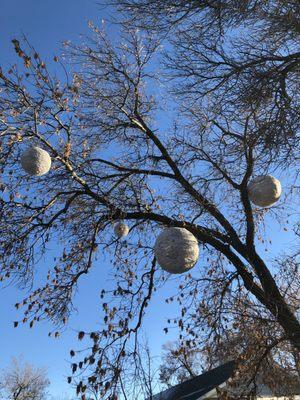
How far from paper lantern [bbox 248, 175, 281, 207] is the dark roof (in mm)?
8204

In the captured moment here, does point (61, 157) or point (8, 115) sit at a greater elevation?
point (8, 115)

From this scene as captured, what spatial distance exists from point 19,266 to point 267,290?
182 inches

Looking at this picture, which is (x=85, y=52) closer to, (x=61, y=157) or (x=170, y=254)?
(x=61, y=157)

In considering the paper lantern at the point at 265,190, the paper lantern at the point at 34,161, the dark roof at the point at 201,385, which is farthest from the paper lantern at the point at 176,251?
the dark roof at the point at 201,385

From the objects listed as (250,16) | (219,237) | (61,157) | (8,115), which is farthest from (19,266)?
(250,16)

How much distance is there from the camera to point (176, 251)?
171 inches

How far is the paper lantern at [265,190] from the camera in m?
6.26

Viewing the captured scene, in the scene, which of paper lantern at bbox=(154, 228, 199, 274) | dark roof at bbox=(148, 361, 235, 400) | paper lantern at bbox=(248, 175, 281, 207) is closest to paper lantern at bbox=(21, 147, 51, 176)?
paper lantern at bbox=(154, 228, 199, 274)

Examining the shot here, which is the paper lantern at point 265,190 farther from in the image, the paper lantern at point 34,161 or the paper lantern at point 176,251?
the paper lantern at point 34,161

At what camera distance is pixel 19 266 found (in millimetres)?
8586

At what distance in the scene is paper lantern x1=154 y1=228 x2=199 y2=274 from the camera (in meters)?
4.35

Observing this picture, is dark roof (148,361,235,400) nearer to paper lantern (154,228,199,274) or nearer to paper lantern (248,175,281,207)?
paper lantern (248,175,281,207)

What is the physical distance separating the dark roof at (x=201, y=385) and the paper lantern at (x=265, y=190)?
820 centimetres

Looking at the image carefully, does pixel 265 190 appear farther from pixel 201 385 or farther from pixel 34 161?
pixel 201 385
